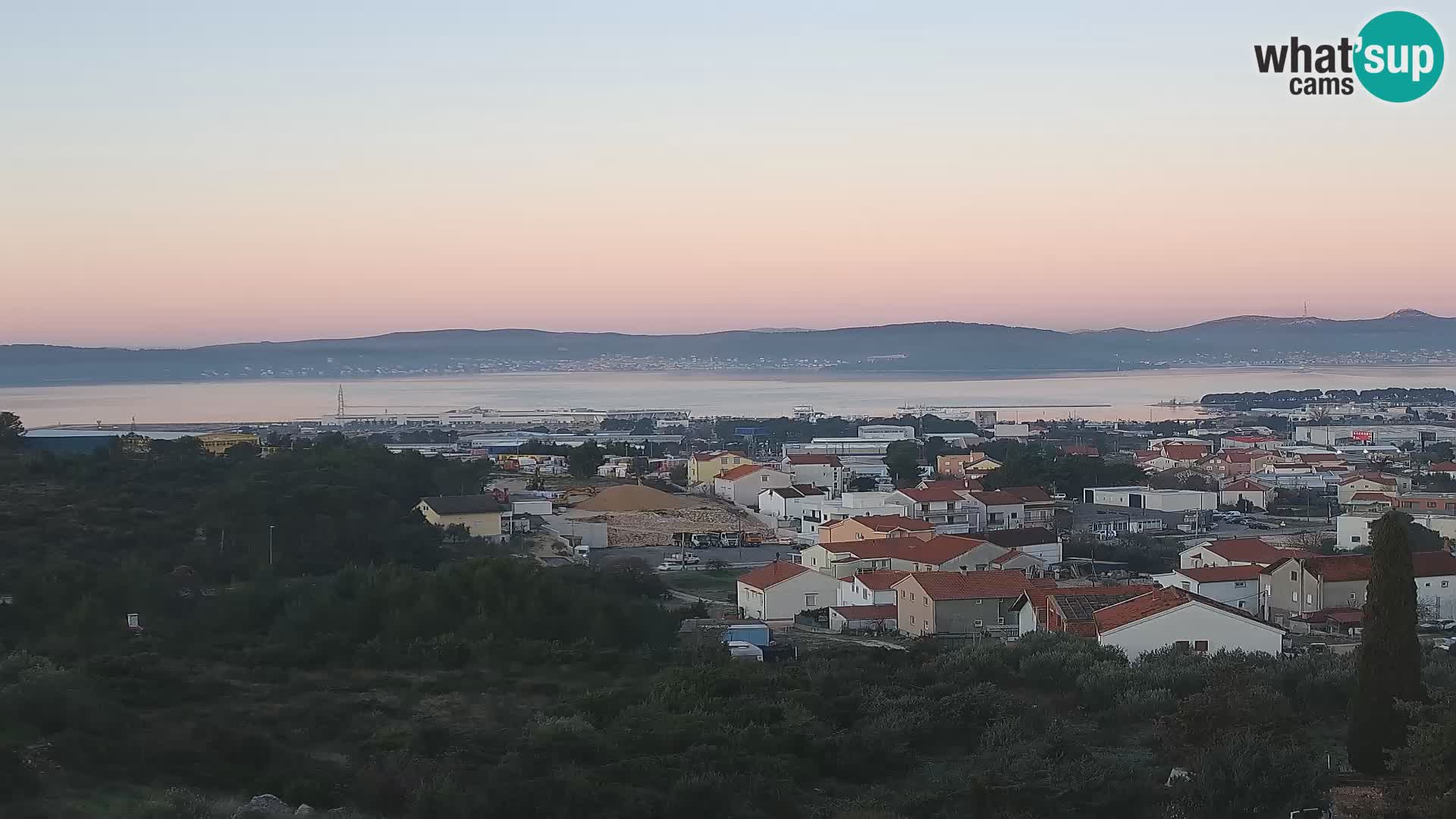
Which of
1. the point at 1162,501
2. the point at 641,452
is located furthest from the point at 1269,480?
the point at 641,452

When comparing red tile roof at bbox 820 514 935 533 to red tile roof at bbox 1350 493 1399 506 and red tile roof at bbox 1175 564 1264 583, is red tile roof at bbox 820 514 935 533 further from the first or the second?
red tile roof at bbox 1350 493 1399 506

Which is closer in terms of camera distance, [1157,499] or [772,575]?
[772,575]

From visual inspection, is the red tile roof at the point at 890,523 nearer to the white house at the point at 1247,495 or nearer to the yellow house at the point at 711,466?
the white house at the point at 1247,495

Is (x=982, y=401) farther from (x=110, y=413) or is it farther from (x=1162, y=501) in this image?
(x=1162, y=501)

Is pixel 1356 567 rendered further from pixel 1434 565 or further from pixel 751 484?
pixel 751 484

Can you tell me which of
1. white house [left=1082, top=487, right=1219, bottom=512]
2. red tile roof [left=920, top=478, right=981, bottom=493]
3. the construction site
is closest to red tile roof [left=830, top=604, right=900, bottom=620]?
the construction site

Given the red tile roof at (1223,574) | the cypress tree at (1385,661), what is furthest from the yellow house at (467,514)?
the cypress tree at (1385,661)

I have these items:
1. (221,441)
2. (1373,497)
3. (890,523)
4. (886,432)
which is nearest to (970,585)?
(890,523)
